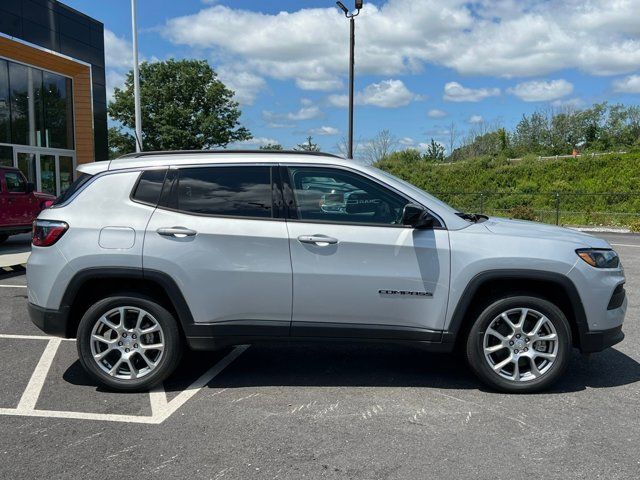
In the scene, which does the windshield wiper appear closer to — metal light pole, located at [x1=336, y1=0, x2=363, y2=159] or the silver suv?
the silver suv

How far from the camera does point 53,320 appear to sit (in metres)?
4.21

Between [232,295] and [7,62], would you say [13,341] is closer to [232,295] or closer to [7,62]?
[232,295]

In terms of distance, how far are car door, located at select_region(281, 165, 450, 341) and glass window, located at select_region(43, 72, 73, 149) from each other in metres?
20.1

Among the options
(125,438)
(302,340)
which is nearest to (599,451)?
(302,340)

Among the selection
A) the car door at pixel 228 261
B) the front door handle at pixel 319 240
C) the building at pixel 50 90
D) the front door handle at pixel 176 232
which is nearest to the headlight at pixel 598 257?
the front door handle at pixel 319 240

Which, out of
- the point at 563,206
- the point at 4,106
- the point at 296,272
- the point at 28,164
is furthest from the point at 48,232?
the point at 563,206

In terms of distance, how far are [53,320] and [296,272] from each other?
189 cm

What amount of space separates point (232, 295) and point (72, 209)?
141cm

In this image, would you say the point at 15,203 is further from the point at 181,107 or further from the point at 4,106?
the point at 181,107

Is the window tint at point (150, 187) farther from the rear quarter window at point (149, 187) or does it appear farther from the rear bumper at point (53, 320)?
the rear bumper at point (53, 320)

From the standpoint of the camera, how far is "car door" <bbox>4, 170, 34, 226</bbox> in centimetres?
1266

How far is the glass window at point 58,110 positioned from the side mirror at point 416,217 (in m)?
20.5

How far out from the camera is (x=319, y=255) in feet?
13.3

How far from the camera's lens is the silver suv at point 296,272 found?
160 inches
